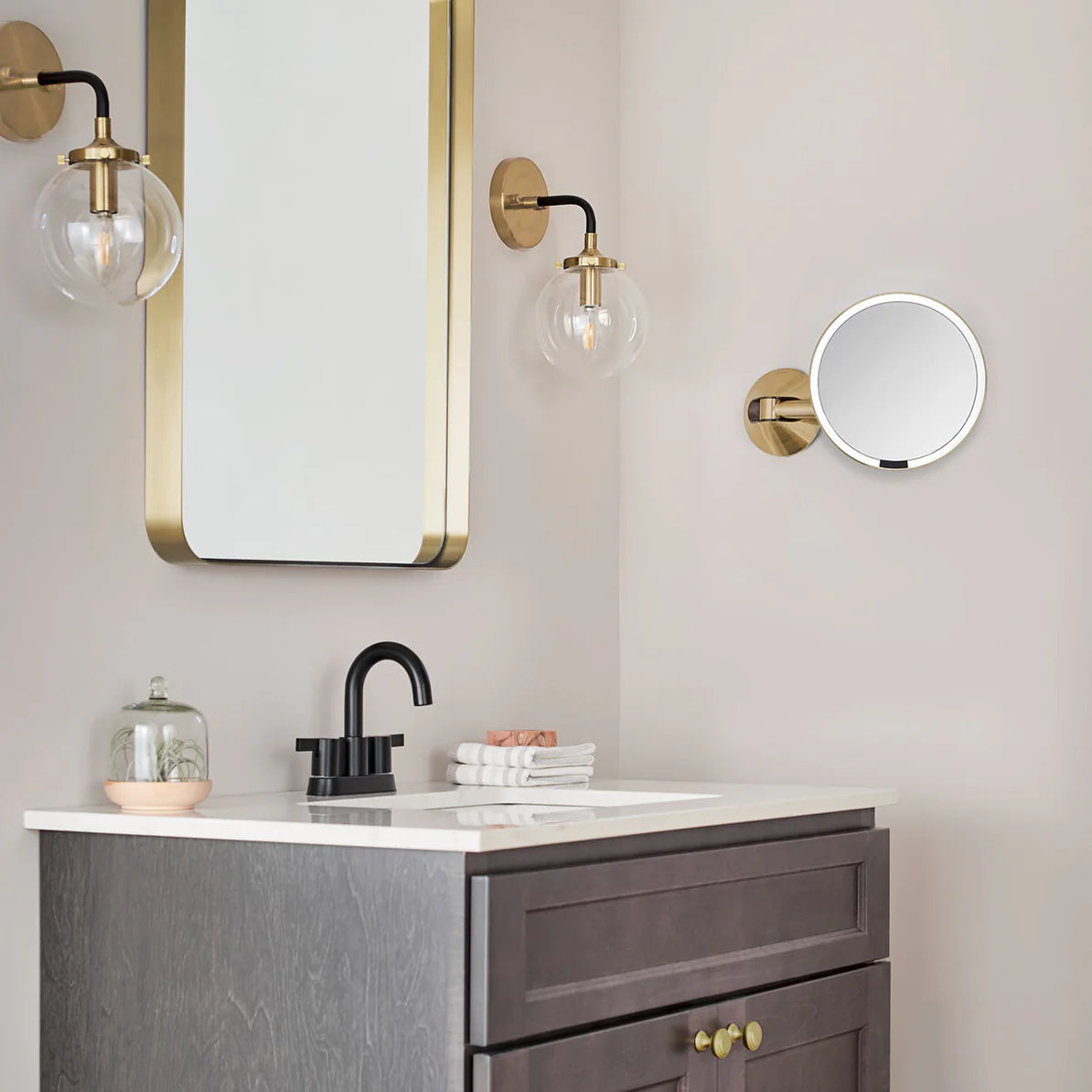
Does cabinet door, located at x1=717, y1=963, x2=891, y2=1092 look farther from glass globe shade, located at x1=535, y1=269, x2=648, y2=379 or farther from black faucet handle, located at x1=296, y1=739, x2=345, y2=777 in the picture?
glass globe shade, located at x1=535, y1=269, x2=648, y2=379

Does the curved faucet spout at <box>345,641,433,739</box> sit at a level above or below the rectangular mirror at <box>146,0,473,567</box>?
below

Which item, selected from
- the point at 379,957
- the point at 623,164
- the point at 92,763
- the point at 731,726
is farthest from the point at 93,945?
the point at 623,164

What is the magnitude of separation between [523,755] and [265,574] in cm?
40

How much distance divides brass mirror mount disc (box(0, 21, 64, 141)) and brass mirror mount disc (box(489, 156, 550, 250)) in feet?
2.62

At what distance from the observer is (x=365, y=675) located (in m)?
1.81

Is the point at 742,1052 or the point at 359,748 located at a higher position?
the point at 359,748

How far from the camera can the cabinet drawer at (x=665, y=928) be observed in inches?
52.0

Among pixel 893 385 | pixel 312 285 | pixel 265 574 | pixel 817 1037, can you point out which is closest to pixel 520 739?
pixel 265 574

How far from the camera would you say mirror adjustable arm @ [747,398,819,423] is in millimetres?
2334

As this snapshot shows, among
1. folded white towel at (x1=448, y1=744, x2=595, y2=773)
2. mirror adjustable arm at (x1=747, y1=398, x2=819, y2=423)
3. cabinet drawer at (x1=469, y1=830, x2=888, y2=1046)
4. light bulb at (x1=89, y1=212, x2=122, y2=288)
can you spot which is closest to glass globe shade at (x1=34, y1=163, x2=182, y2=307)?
light bulb at (x1=89, y1=212, x2=122, y2=288)

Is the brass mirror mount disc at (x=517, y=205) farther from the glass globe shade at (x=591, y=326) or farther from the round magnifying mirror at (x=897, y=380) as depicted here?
the round magnifying mirror at (x=897, y=380)

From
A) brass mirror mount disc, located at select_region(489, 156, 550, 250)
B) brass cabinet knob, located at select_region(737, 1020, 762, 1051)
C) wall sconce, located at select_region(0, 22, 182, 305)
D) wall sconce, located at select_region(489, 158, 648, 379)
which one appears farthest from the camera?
brass mirror mount disc, located at select_region(489, 156, 550, 250)

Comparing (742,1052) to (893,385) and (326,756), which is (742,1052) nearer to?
(326,756)

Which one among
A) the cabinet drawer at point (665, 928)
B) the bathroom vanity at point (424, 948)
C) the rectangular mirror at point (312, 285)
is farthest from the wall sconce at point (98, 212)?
the cabinet drawer at point (665, 928)
